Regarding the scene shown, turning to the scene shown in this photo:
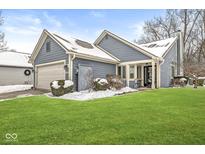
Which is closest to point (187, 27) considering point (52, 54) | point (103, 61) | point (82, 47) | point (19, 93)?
point (103, 61)

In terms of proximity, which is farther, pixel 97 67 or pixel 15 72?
pixel 97 67

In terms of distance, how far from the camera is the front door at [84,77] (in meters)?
Answer: 6.48

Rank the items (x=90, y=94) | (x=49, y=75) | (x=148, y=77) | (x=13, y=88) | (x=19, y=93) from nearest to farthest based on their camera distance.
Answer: (x=13, y=88) < (x=19, y=93) < (x=90, y=94) < (x=49, y=75) < (x=148, y=77)

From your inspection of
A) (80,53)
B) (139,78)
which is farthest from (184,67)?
(80,53)

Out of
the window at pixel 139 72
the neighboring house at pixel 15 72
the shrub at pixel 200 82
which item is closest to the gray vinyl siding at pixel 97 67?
the window at pixel 139 72

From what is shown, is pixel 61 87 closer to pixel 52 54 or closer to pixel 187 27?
pixel 52 54

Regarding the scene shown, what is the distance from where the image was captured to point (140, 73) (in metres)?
7.36

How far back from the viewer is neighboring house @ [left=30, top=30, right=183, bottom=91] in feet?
21.0

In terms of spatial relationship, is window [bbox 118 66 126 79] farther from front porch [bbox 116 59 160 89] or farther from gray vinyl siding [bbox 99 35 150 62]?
gray vinyl siding [bbox 99 35 150 62]

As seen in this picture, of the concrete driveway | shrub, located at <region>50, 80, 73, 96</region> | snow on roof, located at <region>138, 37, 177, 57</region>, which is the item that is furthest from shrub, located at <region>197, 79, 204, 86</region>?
the concrete driveway

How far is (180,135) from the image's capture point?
328cm

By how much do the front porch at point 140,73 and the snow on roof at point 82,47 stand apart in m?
0.68

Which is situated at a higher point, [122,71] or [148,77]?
[122,71]

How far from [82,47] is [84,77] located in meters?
0.99
